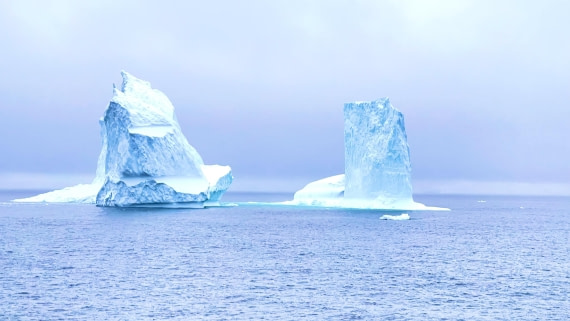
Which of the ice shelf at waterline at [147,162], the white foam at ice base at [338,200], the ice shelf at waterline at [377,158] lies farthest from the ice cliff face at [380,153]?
the ice shelf at waterline at [147,162]

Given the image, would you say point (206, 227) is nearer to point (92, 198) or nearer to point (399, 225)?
point (399, 225)

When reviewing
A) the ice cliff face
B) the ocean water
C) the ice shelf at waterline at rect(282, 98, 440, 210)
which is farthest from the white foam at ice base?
the ocean water

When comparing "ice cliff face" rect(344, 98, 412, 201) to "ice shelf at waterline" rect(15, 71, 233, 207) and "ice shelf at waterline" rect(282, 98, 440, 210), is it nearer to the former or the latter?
"ice shelf at waterline" rect(282, 98, 440, 210)

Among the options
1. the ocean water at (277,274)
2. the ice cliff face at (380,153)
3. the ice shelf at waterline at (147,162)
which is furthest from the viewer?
the ice cliff face at (380,153)

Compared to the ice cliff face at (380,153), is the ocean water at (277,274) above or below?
below

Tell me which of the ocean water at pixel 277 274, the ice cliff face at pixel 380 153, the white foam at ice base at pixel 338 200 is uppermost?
the ice cliff face at pixel 380 153

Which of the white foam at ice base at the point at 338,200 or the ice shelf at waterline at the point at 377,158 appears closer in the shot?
the ice shelf at waterline at the point at 377,158

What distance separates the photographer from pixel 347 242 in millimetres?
42062

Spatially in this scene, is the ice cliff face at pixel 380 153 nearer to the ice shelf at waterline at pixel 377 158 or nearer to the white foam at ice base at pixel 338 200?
the ice shelf at waterline at pixel 377 158

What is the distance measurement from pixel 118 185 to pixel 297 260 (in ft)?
118

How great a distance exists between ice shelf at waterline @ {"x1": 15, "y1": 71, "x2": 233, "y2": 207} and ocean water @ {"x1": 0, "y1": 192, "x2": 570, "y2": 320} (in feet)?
45.7

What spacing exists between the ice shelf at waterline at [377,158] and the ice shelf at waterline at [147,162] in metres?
14.0

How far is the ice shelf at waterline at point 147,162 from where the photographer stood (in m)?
63.4

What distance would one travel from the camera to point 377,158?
213 ft
